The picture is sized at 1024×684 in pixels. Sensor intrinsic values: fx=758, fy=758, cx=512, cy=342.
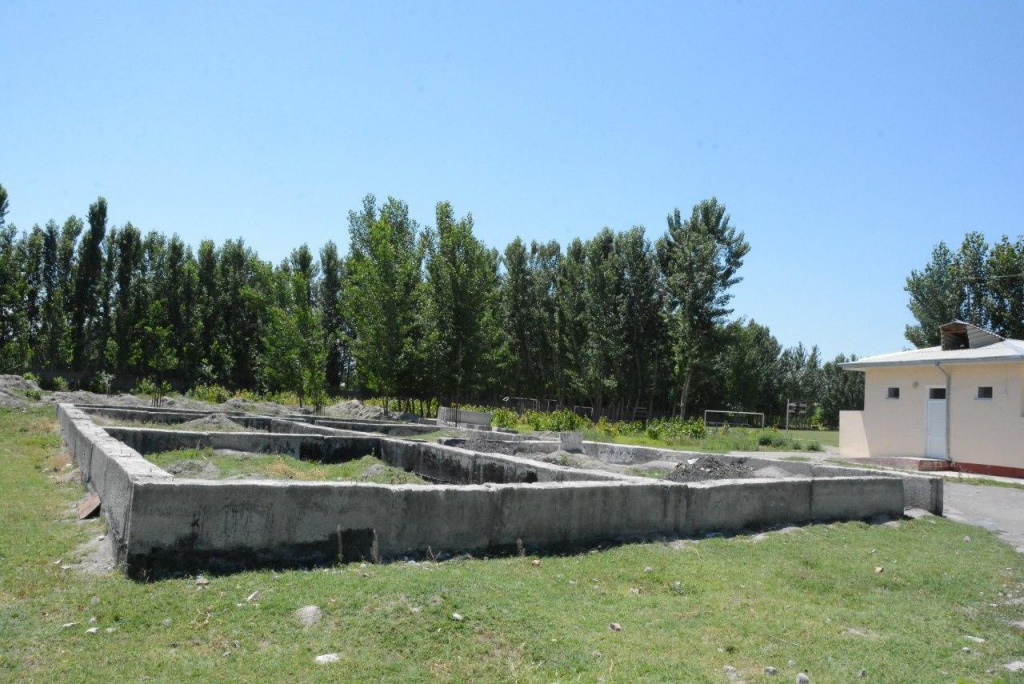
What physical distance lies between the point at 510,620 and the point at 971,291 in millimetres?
43888

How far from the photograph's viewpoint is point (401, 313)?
3397 centimetres

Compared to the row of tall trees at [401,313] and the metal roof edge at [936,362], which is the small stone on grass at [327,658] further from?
the row of tall trees at [401,313]

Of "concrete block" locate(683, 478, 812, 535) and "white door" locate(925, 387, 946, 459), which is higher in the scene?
"white door" locate(925, 387, 946, 459)

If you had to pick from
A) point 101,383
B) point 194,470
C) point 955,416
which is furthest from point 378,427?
point 101,383

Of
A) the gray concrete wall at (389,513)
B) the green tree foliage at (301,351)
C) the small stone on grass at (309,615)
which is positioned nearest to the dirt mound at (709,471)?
the gray concrete wall at (389,513)

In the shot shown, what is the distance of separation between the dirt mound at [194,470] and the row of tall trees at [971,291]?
4094 cm

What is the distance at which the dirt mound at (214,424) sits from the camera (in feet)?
55.4

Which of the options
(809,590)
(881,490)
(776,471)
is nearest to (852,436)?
(776,471)

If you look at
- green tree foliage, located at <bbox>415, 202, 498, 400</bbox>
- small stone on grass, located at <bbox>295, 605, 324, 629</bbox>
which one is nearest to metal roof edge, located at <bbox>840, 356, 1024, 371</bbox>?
green tree foliage, located at <bbox>415, 202, 498, 400</bbox>

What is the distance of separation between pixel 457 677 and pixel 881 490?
8.14m

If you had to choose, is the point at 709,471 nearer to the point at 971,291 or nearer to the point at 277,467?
the point at 277,467

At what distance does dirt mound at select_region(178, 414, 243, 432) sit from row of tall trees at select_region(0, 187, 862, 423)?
14.3 meters

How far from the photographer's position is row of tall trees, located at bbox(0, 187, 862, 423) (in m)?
33.5

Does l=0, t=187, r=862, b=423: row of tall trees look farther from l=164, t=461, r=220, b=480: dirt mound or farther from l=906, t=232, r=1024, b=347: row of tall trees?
l=164, t=461, r=220, b=480: dirt mound
